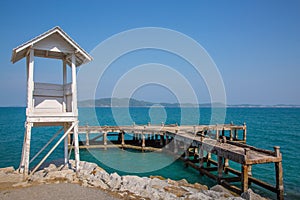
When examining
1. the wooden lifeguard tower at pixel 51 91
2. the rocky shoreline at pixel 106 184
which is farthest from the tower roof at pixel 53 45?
the rocky shoreline at pixel 106 184

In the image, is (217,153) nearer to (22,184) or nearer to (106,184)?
(106,184)

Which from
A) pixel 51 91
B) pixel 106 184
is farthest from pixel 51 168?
pixel 51 91

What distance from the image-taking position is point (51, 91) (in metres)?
12.5


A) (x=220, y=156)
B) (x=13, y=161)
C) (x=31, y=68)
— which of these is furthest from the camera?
(x=13, y=161)

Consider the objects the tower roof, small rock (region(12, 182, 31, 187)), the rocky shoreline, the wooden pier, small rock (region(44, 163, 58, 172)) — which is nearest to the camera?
small rock (region(12, 182, 31, 187))

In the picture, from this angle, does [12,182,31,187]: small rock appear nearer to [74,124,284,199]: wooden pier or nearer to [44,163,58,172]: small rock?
[44,163,58,172]: small rock

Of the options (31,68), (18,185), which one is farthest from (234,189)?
(31,68)

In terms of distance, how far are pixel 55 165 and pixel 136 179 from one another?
14.2ft

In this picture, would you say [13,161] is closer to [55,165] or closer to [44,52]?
[55,165]

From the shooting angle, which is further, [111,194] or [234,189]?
[234,189]

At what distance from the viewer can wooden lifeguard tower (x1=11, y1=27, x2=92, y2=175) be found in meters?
11.0

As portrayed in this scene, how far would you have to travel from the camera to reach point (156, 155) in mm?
28141

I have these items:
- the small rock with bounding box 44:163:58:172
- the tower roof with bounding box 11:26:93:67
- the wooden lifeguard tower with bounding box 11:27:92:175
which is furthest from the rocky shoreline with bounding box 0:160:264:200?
the tower roof with bounding box 11:26:93:67

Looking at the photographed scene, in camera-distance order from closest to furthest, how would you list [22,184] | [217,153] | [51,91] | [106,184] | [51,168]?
[22,184], [106,184], [51,91], [51,168], [217,153]
